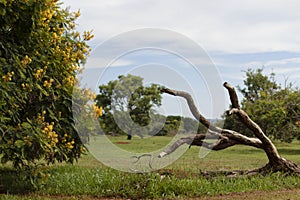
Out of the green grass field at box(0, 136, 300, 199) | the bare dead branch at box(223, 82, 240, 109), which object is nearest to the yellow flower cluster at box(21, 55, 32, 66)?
the green grass field at box(0, 136, 300, 199)

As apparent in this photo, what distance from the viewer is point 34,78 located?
858 centimetres

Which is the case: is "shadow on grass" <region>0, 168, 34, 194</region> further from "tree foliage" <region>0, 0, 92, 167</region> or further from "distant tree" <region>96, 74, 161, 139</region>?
"distant tree" <region>96, 74, 161, 139</region>

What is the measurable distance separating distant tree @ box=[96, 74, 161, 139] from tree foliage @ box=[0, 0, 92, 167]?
100cm

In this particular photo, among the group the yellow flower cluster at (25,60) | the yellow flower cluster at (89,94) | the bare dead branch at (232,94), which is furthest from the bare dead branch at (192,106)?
the yellow flower cluster at (25,60)

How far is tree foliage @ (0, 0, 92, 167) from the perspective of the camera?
770cm

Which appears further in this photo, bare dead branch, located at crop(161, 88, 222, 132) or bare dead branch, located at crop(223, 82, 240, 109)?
bare dead branch, located at crop(161, 88, 222, 132)

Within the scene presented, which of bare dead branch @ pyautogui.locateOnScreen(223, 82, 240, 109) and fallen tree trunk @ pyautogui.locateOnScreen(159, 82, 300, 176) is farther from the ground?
bare dead branch @ pyautogui.locateOnScreen(223, 82, 240, 109)

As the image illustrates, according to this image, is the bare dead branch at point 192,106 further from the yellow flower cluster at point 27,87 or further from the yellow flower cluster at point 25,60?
the yellow flower cluster at point 25,60

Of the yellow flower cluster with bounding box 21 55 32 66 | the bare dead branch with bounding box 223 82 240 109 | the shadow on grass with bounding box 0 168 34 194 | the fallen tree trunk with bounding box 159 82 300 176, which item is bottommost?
the shadow on grass with bounding box 0 168 34 194

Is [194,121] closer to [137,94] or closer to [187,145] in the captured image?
[187,145]

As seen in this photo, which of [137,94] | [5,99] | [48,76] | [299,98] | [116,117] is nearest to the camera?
[5,99]

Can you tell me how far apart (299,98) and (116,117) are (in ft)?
48.1

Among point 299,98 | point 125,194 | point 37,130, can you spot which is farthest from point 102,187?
point 299,98

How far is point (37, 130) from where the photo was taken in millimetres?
7973
